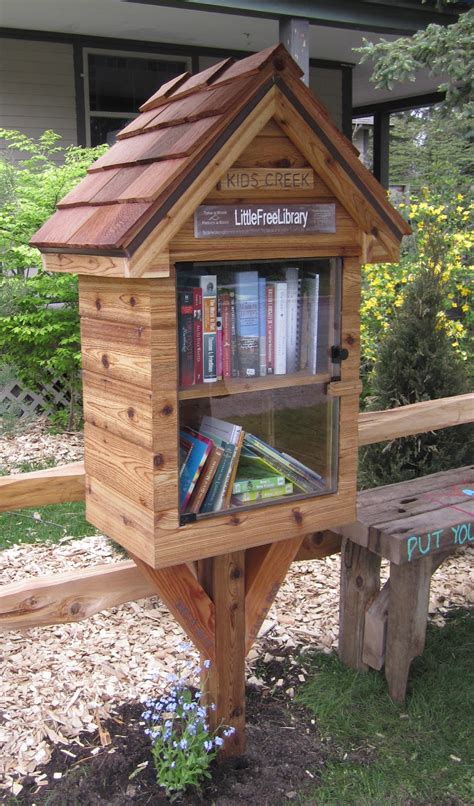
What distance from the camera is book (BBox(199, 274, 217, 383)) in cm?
215

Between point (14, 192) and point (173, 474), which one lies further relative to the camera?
point (14, 192)

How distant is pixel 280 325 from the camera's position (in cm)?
231

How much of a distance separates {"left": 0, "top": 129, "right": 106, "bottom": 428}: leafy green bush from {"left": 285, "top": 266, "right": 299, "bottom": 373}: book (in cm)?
383

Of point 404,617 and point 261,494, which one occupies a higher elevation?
point 261,494

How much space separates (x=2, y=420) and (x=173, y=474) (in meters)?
4.34

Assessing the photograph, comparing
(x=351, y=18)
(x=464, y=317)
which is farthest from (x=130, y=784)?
(x=351, y=18)

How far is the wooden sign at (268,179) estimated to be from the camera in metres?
2.08

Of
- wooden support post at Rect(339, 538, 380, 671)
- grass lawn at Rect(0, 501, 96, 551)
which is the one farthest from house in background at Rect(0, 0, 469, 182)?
wooden support post at Rect(339, 538, 380, 671)

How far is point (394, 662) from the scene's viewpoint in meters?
2.96

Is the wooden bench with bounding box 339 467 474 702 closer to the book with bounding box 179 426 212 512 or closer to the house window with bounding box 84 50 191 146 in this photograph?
the book with bounding box 179 426 212 512

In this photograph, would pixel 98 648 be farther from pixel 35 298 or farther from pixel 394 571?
pixel 35 298

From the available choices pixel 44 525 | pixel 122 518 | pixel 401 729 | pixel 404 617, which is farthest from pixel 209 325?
pixel 44 525

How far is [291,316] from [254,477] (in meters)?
0.48

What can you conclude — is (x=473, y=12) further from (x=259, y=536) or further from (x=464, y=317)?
(x=259, y=536)
